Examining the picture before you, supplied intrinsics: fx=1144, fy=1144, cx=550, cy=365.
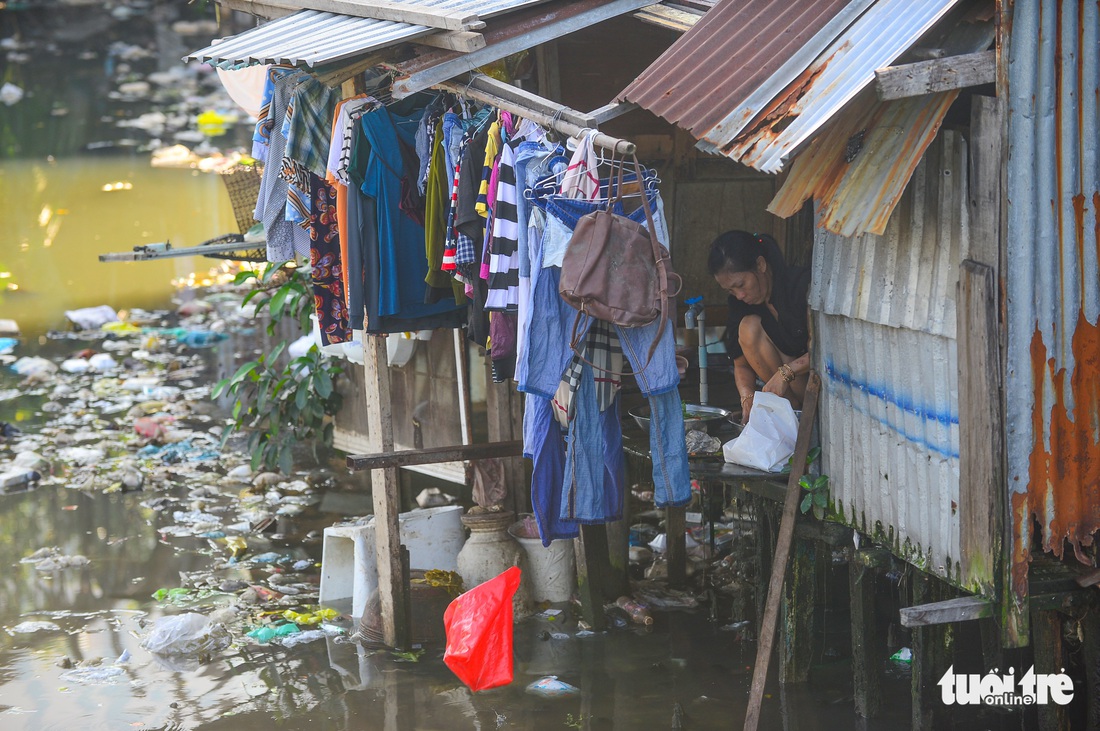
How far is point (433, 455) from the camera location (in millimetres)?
5570

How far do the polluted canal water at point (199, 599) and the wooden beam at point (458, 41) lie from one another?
279 centimetres

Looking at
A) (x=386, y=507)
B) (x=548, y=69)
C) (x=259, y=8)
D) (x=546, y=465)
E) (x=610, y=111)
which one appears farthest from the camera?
(x=259, y=8)

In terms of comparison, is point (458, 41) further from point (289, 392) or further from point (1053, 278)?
point (289, 392)

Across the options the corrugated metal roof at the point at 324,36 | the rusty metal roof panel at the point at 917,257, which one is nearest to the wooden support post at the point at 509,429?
the corrugated metal roof at the point at 324,36

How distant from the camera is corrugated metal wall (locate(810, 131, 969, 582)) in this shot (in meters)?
3.56

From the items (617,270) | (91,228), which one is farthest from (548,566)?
(91,228)

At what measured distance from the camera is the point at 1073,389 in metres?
3.34

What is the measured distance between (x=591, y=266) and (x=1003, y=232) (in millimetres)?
1359

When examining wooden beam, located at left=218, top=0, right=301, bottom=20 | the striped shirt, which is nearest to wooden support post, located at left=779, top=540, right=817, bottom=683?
the striped shirt

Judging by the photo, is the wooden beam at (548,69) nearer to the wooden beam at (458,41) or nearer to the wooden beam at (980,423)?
the wooden beam at (458,41)

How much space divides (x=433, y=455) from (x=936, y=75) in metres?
3.18

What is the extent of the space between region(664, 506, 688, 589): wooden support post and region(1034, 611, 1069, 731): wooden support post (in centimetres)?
229

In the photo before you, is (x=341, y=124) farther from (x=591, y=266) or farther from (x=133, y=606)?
(x=133, y=606)

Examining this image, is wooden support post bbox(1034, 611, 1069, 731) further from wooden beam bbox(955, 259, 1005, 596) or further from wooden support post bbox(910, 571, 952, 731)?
wooden beam bbox(955, 259, 1005, 596)
